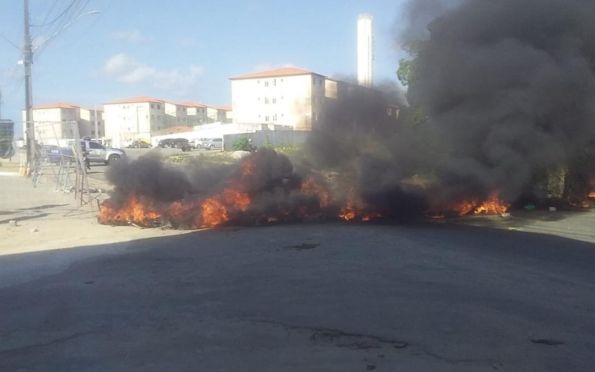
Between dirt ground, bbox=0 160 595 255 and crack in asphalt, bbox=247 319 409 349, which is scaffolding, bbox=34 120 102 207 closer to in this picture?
dirt ground, bbox=0 160 595 255

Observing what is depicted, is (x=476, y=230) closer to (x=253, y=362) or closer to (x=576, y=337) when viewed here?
(x=576, y=337)

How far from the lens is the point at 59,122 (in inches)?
715

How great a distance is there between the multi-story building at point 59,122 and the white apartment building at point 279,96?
21.4 ft

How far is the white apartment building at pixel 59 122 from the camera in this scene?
1912cm

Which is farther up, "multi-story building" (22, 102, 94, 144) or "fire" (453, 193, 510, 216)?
"multi-story building" (22, 102, 94, 144)

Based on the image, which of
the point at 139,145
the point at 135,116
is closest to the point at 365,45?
the point at 139,145

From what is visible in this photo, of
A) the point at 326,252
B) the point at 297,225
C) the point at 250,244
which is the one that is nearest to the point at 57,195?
the point at 297,225

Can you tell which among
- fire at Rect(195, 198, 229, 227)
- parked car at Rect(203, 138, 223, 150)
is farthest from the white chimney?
parked car at Rect(203, 138, 223, 150)

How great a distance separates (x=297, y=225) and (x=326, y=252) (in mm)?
3794

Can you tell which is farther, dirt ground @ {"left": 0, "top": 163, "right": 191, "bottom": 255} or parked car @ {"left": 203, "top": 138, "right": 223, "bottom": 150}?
parked car @ {"left": 203, "top": 138, "right": 223, "bottom": 150}

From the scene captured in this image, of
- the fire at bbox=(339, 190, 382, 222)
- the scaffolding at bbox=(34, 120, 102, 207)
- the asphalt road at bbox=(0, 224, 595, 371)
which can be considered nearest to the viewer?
the asphalt road at bbox=(0, 224, 595, 371)

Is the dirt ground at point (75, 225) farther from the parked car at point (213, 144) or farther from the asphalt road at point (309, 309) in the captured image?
the parked car at point (213, 144)

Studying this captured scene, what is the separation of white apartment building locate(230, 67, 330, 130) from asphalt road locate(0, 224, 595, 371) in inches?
312

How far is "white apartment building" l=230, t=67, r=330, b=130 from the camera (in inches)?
732
